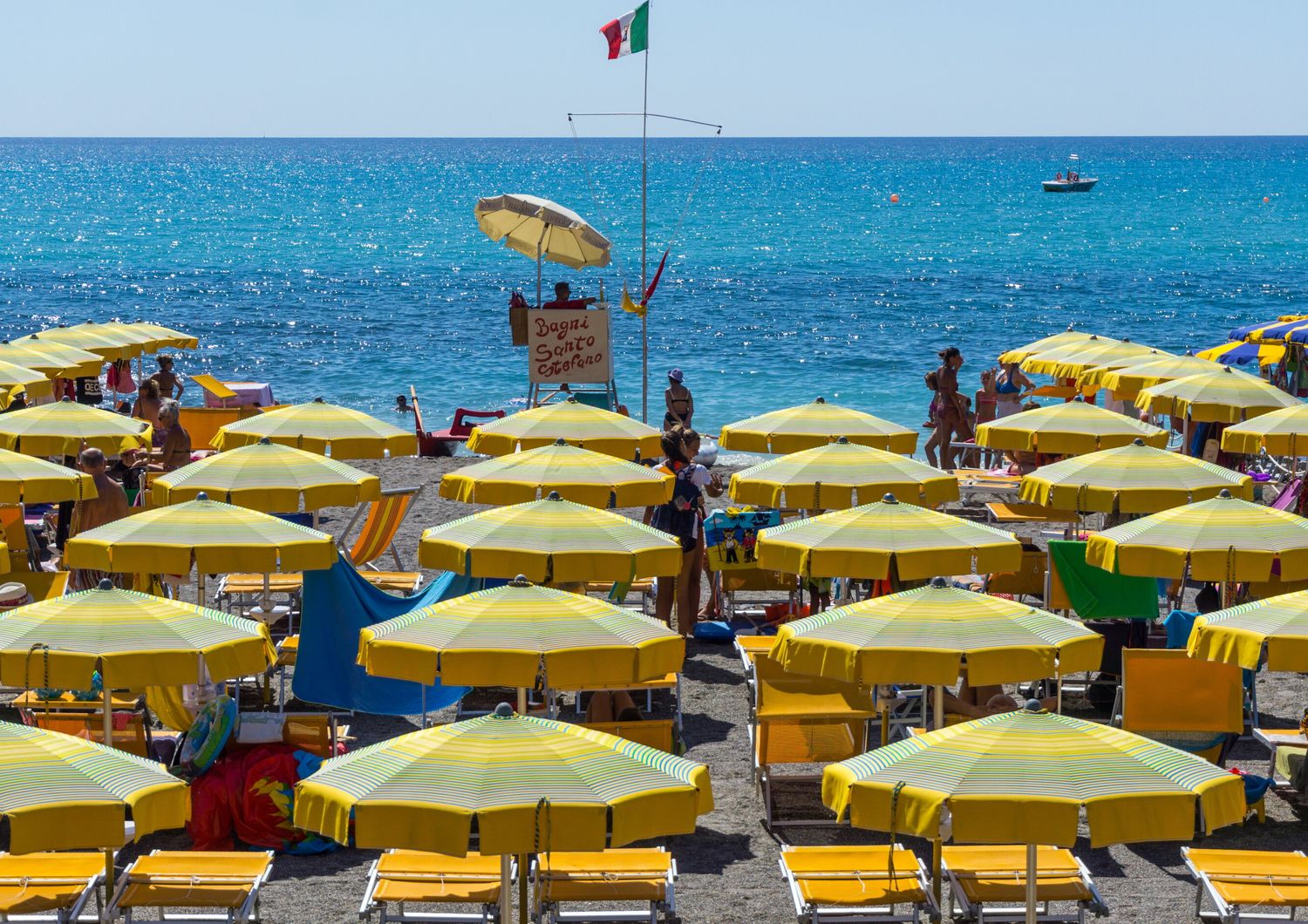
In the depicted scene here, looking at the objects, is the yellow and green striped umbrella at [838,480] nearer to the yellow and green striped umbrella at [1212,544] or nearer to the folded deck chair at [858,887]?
the yellow and green striped umbrella at [1212,544]

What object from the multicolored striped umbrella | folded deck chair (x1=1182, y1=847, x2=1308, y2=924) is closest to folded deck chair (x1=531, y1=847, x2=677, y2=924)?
folded deck chair (x1=1182, y1=847, x2=1308, y2=924)

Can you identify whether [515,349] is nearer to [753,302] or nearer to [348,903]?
[753,302]

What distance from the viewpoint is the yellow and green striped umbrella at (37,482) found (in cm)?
1072

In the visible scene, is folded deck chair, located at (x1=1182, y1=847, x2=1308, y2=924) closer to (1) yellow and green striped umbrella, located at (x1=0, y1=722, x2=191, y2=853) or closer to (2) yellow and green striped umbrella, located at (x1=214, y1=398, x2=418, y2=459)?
(1) yellow and green striped umbrella, located at (x1=0, y1=722, x2=191, y2=853)

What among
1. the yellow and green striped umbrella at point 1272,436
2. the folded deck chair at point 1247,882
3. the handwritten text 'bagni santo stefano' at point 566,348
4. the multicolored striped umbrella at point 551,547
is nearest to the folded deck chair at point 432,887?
the multicolored striped umbrella at point 551,547

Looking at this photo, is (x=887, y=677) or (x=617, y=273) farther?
(x=617, y=273)

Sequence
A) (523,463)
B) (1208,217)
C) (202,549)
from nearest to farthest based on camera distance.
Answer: (202,549)
(523,463)
(1208,217)

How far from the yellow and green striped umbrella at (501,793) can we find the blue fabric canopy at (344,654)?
338 cm

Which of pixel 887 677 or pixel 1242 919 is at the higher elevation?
pixel 887 677

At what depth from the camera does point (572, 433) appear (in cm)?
1264

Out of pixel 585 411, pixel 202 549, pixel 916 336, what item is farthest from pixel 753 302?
pixel 202 549

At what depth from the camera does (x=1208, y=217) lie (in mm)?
102500

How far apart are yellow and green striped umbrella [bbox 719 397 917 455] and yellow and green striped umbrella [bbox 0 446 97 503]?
15.2 feet

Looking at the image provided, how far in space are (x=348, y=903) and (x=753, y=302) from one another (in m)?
48.4
